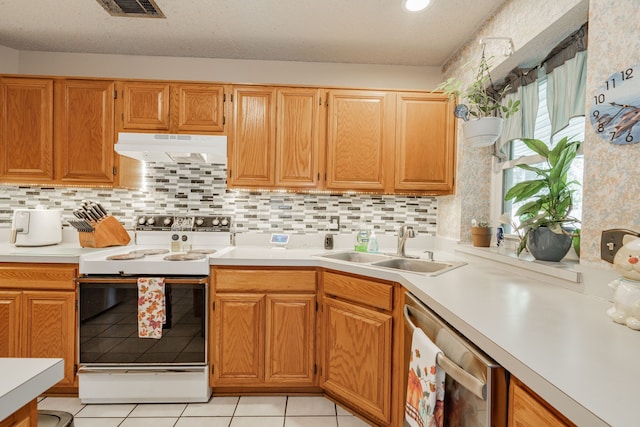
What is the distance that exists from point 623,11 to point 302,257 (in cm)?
183

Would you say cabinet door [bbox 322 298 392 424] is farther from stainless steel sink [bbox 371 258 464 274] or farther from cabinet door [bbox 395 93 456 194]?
cabinet door [bbox 395 93 456 194]

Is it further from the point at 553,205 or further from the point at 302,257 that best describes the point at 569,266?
the point at 302,257

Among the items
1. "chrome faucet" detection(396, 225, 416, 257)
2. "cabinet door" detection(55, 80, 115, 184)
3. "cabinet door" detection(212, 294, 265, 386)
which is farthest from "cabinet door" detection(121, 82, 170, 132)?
"chrome faucet" detection(396, 225, 416, 257)

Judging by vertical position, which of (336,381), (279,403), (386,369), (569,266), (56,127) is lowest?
(279,403)

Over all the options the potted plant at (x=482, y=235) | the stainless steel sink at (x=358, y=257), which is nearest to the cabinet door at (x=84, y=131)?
the stainless steel sink at (x=358, y=257)

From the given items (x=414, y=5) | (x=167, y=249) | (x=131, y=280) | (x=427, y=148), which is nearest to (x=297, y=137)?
(x=427, y=148)

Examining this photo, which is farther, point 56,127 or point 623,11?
point 56,127

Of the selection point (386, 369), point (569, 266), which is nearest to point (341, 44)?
point (569, 266)

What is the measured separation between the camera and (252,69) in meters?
2.66

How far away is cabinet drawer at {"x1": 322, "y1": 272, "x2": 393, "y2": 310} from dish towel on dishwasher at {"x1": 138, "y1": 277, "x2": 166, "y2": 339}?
3.21ft

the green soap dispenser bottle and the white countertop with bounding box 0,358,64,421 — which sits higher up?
the green soap dispenser bottle

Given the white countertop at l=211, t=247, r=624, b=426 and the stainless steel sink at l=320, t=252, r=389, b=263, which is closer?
the white countertop at l=211, t=247, r=624, b=426

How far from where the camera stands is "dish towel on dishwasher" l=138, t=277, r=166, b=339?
1931 millimetres

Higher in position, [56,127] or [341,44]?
[341,44]
